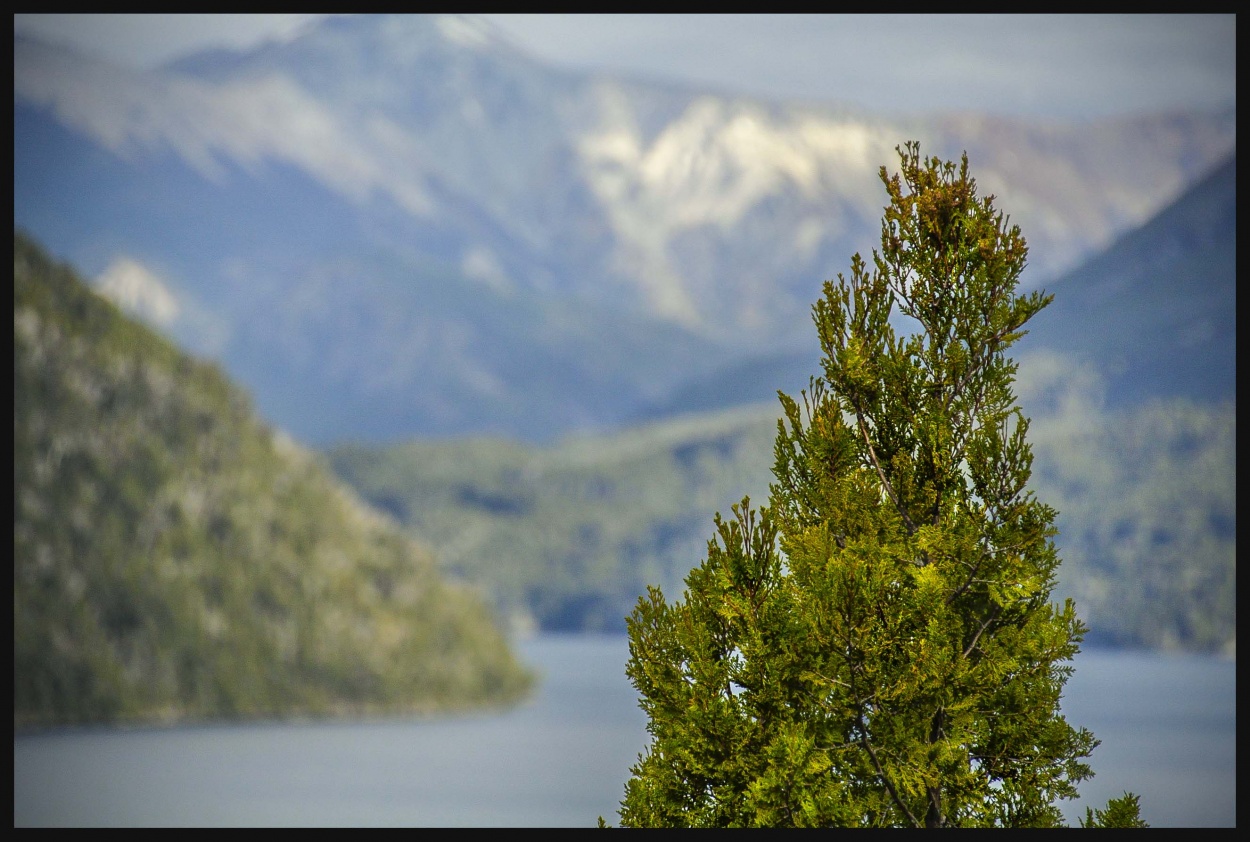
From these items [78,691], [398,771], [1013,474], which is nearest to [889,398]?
[1013,474]

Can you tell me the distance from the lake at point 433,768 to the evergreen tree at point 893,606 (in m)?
29.1

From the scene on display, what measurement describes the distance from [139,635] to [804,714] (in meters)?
98.5

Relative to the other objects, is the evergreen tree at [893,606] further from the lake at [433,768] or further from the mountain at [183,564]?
the mountain at [183,564]

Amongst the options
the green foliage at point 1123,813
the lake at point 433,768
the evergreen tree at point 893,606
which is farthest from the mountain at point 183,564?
the green foliage at point 1123,813

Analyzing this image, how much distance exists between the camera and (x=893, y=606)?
501 inches

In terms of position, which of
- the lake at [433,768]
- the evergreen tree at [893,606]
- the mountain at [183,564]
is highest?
the mountain at [183,564]

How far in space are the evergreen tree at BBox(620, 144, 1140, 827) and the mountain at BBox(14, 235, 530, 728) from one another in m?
90.9

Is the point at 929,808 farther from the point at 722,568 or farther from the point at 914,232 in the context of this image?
the point at 914,232

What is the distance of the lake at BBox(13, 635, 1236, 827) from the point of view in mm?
64875

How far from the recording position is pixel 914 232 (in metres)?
13.7

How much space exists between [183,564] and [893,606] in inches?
4191

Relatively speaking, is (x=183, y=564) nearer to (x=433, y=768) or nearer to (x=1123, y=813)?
(x=433, y=768)

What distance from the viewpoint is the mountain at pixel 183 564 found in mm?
104062

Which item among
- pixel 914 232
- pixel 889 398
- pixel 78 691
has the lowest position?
pixel 889 398
